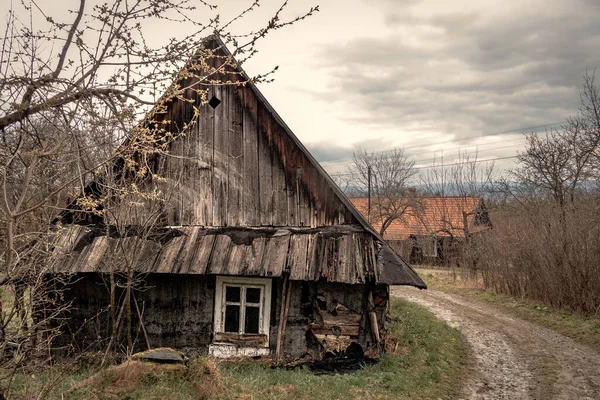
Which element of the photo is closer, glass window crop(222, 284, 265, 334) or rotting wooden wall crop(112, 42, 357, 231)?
glass window crop(222, 284, 265, 334)

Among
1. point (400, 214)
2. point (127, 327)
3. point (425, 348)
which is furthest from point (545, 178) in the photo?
point (127, 327)

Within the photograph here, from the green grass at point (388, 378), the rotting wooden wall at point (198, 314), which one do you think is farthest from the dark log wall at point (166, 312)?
the green grass at point (388, 378)

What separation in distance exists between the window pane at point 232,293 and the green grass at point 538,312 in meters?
9.89

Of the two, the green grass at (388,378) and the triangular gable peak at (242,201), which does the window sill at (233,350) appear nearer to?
the green grass at (388,378)

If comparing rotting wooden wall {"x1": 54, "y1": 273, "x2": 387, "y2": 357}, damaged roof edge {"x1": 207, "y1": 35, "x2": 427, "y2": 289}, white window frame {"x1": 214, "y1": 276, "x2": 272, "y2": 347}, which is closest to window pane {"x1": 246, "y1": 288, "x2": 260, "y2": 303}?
white window frame {"x1": 214, "y1": 276, "x2": 272, "y2": 347}

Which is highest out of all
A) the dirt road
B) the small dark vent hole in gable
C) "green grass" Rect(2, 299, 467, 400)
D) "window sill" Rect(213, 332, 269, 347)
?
the small dark vent hole in gable

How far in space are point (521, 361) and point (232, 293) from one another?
24.4 feet

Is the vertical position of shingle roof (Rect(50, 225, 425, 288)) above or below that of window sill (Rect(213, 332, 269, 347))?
above

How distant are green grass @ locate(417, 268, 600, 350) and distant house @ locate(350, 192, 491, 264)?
7100 millimetres

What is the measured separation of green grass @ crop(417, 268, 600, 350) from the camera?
12.7 meters

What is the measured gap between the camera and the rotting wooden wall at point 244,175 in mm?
9664

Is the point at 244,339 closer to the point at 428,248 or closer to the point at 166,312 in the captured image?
the point at 166,312

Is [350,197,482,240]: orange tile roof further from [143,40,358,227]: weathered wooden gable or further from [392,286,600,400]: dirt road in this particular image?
[143,40,358,227]: weathered wooden gable

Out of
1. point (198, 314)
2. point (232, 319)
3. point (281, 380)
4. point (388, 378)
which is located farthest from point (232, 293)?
point (388, 378)
